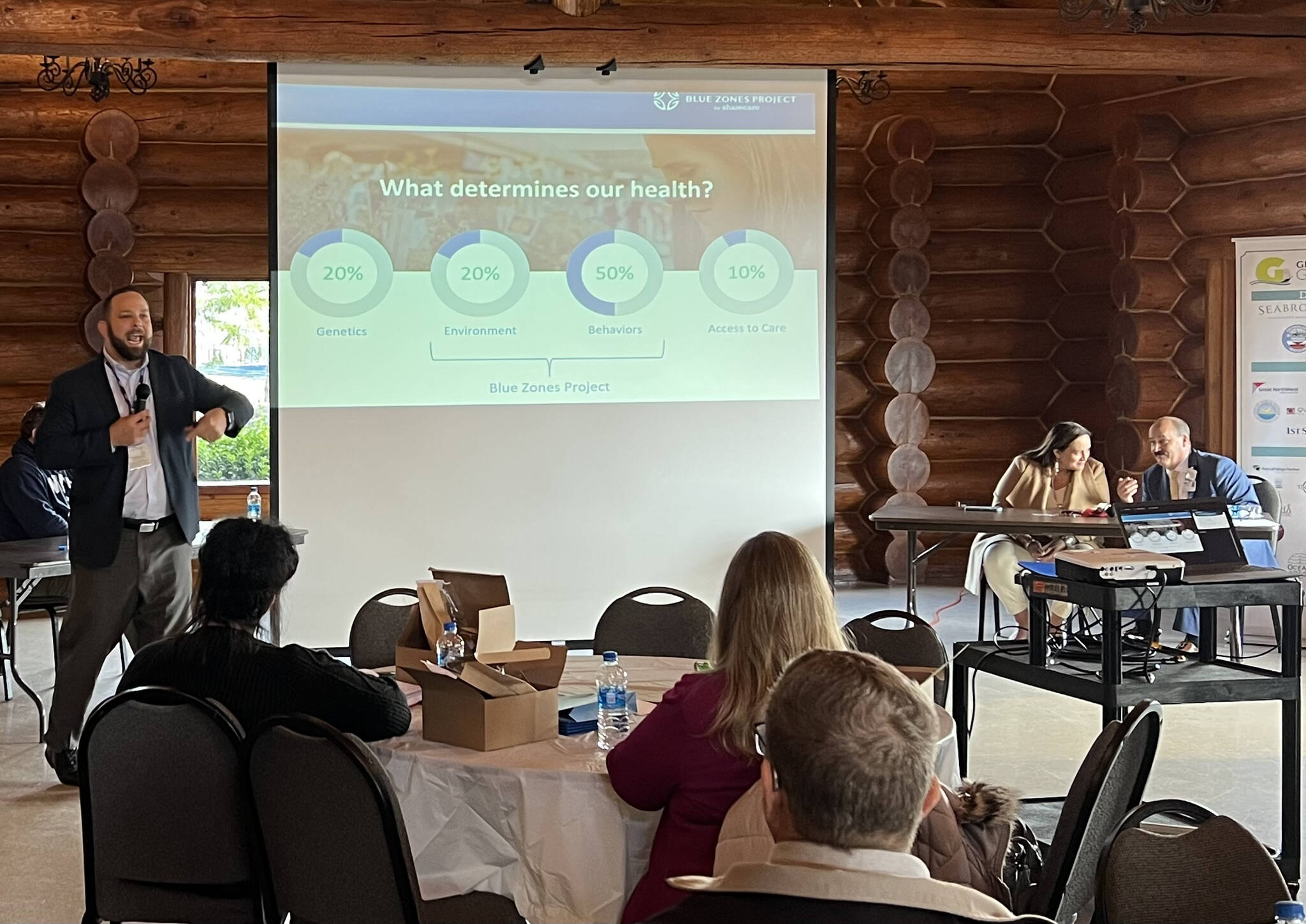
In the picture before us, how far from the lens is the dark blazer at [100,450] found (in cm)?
481

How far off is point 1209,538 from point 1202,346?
4784mm

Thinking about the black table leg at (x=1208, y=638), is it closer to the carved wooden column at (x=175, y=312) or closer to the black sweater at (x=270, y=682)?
the black sweater at (x=270, y=682)

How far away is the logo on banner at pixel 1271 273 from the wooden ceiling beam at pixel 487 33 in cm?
234

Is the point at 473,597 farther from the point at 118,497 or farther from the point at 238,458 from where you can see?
the point at 238,458

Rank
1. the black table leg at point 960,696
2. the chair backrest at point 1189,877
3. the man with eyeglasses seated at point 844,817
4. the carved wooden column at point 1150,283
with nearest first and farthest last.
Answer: the man with eyeglasses seated at point 844,817, the chair backrest at point 1189,877, the black table leg at point 960,696, the carved wooden column at point 1150,283

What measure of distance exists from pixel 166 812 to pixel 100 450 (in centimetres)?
244

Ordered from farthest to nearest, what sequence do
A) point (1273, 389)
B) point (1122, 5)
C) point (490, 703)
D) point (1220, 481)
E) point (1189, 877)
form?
1. point (1273, 389)
2. point (1220, 481)
3. point (1122, 5)
4. point (490, 703)
5. point (1189, 877)

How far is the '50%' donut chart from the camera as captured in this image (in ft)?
19.5

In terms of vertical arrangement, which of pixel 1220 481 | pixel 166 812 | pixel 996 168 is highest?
pixel 996 168

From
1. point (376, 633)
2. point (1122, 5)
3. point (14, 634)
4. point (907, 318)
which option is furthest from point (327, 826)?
point (907, 318)

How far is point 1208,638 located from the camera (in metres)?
4.32

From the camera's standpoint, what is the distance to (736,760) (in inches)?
99.1

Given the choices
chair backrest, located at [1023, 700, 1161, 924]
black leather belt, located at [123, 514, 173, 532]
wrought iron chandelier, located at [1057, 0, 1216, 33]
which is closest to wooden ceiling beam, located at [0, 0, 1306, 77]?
wrought iron chandelier, located at [1057, 0, 1216, 33]

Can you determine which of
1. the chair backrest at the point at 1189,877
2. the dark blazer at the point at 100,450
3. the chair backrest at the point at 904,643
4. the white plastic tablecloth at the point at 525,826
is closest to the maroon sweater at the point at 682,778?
the white plastic tablecloth at the point at 525,826
